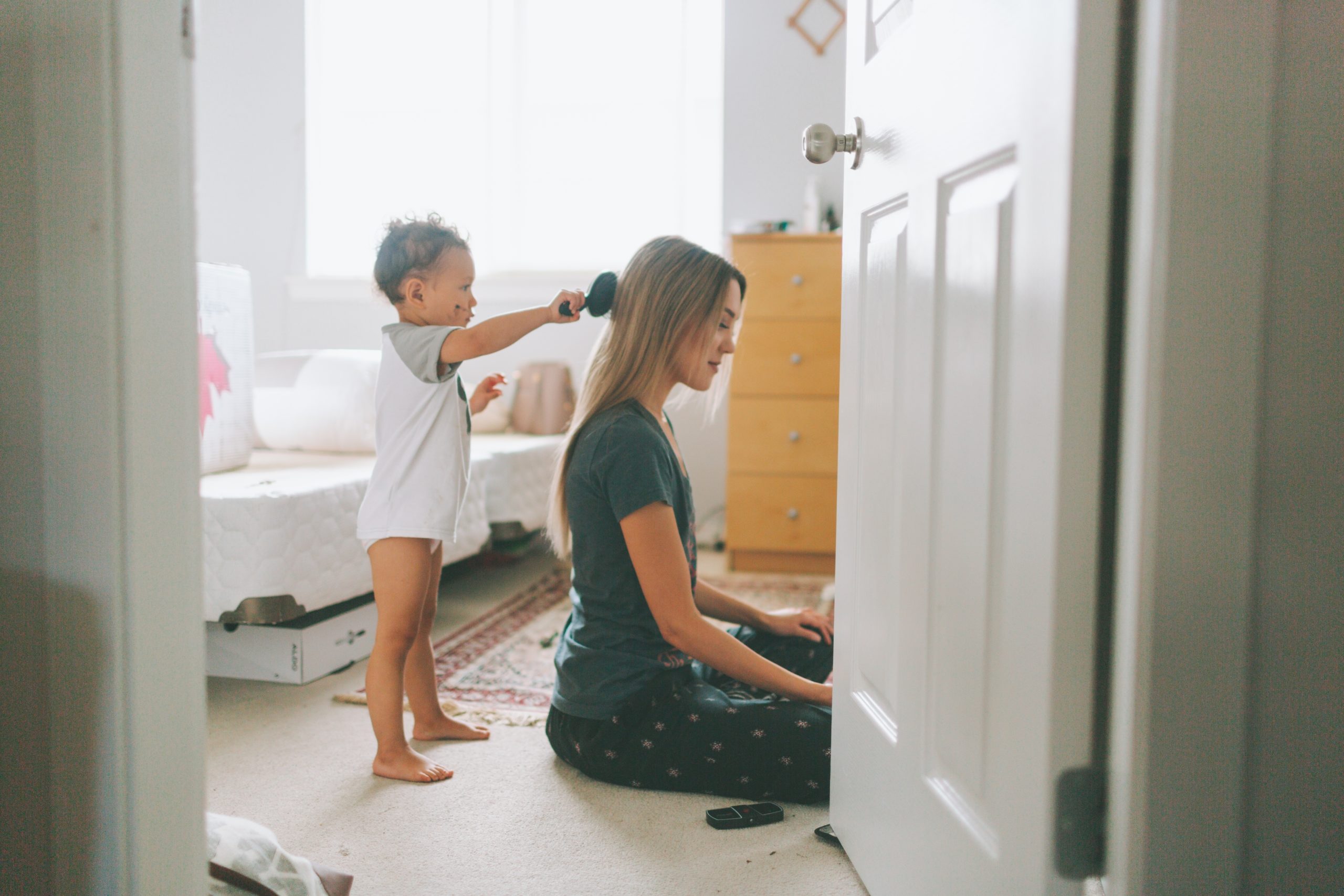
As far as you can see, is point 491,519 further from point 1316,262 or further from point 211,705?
point 1316,262

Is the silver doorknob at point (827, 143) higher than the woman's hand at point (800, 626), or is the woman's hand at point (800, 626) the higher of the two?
the silver doorknob at point (827, 143)

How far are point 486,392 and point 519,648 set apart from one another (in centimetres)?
72

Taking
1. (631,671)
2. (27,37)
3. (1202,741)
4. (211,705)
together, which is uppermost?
(27,37)

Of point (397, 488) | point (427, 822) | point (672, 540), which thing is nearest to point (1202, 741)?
point (672, 540)

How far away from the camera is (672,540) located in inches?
48.9

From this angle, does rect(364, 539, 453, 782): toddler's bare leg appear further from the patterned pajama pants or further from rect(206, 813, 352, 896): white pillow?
rect(206, 813, 352, 896): white pillow

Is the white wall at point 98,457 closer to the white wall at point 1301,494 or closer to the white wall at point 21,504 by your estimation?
the white wall at point 21,504

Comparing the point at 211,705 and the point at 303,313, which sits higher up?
the point at 303,313

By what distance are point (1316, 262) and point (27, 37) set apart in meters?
0.92

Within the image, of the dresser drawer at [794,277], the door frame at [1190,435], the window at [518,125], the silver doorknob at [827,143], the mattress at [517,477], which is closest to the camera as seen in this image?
the door frame at [1190,435]

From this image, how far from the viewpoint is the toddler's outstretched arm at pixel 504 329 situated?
4.37ft

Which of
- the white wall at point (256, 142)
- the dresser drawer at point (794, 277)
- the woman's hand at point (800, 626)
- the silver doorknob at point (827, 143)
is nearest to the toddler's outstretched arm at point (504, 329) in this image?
the silver doorknob at point (827, 143)

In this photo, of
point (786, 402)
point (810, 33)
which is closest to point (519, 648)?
point (786, 402)

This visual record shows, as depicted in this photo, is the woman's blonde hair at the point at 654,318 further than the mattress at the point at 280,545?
No
